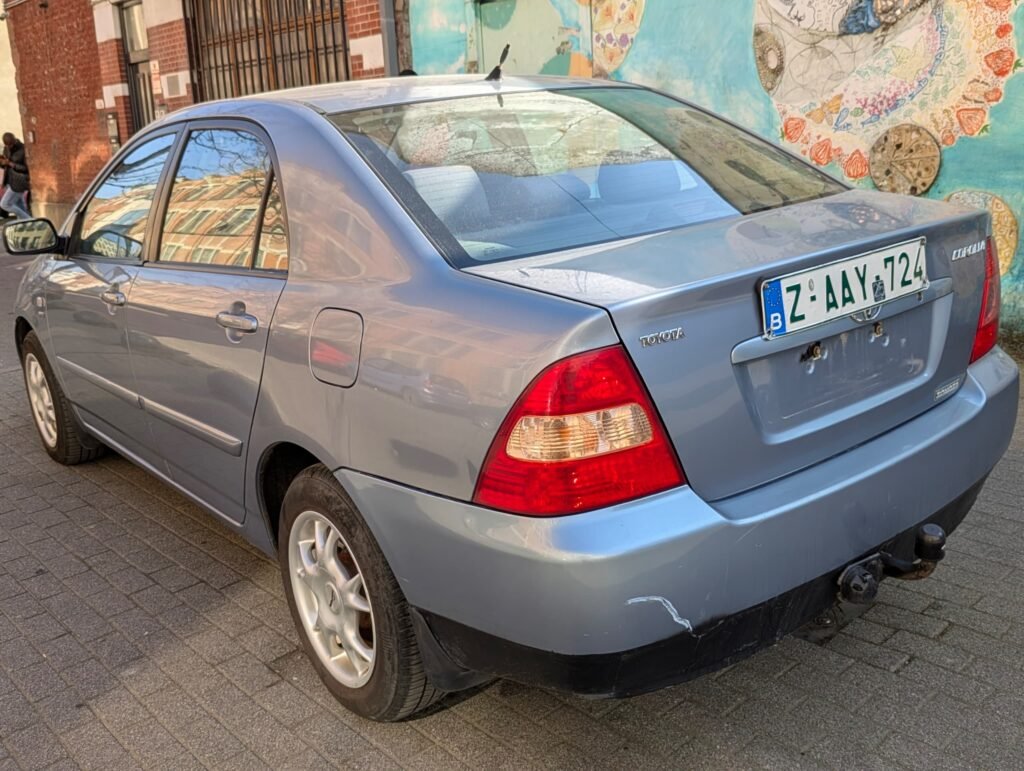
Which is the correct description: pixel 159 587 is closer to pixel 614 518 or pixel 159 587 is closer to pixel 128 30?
pixel 614 518

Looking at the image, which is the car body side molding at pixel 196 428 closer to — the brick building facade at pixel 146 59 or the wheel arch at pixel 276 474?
the wheel arch at pixel 276 474

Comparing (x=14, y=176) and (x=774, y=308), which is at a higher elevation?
(x=774, y=308)

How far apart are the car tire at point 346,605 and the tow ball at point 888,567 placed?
3.38 feet

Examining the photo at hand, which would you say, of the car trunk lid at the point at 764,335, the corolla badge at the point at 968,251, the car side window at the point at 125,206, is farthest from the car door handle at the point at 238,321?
the corolla badge at the point at 968,251

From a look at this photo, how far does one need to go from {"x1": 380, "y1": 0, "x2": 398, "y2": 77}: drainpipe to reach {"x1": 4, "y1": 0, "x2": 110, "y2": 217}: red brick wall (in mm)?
7967

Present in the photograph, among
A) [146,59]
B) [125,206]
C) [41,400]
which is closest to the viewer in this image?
[125,206]

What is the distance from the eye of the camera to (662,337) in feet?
6.50

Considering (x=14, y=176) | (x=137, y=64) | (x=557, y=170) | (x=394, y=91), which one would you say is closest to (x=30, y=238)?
(x=394, y=91)

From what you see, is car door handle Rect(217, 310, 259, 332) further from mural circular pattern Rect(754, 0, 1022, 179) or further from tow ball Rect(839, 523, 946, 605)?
mural circular pattern Rect(754, 0, 1022, 179)

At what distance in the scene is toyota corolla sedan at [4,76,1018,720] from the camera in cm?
198

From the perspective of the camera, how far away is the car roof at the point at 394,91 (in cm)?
295

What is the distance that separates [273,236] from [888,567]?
1.88m

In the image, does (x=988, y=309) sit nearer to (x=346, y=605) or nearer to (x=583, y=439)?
(x=583, y=439)

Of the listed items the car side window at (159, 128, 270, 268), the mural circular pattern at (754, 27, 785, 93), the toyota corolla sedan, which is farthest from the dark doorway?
the toyota corolla sedan
